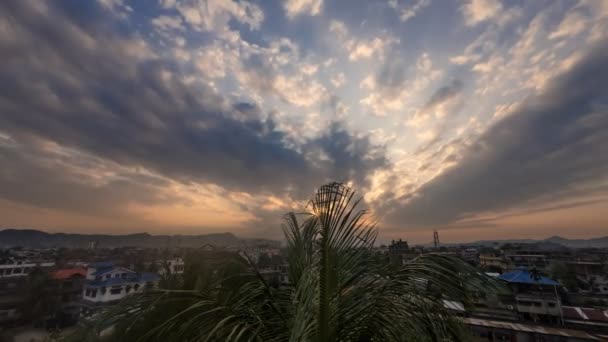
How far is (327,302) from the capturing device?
1.67m

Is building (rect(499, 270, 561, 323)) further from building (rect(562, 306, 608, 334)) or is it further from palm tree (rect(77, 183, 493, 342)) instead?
palm tree (rect(77, 183, 493, 342))

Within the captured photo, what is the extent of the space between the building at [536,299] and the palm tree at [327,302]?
25459mm

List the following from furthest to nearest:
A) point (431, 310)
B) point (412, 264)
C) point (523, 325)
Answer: point (523, 325) < point (412, 264) < point (431, 310)

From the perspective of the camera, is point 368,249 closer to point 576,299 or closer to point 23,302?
point 23,302

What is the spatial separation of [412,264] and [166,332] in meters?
1.86

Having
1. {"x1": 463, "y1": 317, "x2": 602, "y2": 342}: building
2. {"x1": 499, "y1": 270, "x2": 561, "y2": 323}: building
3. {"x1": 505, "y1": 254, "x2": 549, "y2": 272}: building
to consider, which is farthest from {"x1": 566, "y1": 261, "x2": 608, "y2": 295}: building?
{"x1": 463, "y1": 317, "x2": 602, "y2": 342}: building

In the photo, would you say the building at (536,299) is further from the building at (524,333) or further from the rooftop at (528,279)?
the building at (524,333)

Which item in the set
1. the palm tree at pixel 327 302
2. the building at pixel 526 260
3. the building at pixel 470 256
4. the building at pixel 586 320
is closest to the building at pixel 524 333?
the building at pixel 586 320

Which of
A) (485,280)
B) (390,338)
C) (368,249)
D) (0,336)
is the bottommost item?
(0,336)

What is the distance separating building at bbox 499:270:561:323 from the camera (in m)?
21.6

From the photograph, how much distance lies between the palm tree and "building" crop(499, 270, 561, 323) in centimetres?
2546

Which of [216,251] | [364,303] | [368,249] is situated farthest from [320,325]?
[216,251]

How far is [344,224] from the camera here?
1.98 m

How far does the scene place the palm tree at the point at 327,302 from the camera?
162cm
